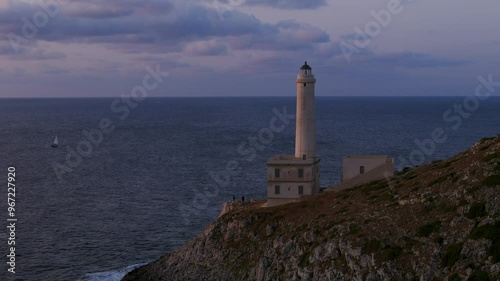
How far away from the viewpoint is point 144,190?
93812mm

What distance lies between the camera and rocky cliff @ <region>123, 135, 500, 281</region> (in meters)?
38.3

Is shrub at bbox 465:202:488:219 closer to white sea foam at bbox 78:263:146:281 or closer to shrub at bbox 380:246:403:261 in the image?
shrub at bbox 380:246:403:261

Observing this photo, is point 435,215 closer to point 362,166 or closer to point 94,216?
point 362,166

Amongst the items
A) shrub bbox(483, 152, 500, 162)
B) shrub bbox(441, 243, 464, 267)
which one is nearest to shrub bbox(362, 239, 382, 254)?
shrub bbox(441, 243, 464, 267)

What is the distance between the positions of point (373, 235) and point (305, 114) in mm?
20110

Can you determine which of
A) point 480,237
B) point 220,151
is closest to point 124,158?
point 220,151

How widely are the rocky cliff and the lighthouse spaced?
590cm

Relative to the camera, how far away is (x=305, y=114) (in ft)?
198

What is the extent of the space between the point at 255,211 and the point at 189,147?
96395 mm

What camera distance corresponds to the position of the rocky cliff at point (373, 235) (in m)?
38.3

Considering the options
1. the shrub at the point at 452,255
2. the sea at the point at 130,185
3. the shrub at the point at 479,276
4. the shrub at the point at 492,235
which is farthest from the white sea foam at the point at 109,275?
the shrub at the point at 479,276

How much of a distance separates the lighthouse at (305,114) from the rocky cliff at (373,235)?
590 centimetres

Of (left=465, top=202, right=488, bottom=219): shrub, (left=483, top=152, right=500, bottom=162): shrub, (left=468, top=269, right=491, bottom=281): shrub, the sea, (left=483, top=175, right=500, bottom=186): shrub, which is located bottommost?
the sea

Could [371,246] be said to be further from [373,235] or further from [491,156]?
[491,156]
